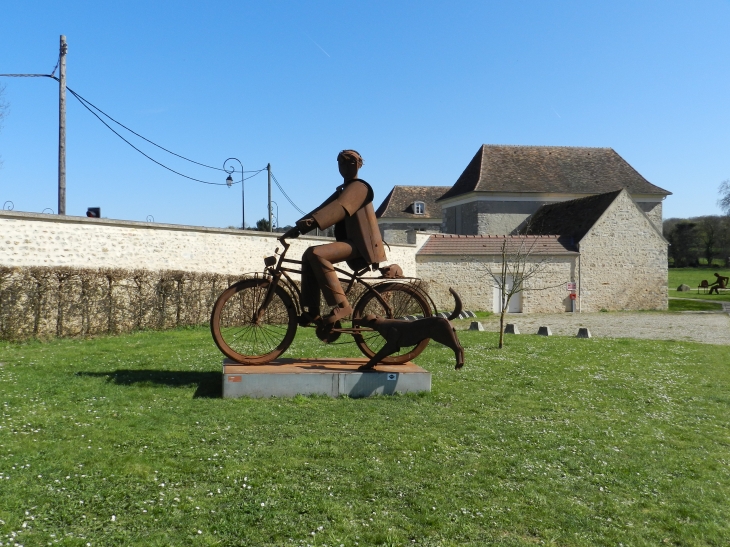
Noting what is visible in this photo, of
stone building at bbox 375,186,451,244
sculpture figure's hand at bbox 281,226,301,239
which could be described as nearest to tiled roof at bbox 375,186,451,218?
stone building at bbox 375,186,451,244

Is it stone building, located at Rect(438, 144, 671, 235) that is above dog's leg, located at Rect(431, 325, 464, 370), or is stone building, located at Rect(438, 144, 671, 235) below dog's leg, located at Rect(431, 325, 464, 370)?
above

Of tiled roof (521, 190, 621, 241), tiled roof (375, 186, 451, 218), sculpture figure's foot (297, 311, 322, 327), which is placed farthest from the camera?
tiled roof (375, 186, 451, 218)

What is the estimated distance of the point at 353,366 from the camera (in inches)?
290

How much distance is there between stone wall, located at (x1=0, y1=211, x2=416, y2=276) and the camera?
13922mm

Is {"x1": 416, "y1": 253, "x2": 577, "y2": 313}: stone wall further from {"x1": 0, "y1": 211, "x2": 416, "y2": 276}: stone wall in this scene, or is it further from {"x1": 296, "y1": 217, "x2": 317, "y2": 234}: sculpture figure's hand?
{"x1": 296, "y1": 217, "x2": 317, "y2": 234}: sculpture figure's hand

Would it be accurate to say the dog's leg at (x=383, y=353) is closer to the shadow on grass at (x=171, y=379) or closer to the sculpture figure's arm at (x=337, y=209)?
the sculpture figure's arm at (x=337, y=209)

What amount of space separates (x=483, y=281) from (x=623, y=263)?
709 centimetres

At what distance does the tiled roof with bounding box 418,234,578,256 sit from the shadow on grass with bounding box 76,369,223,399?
65.0 ft

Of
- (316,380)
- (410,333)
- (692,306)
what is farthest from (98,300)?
(692,306)

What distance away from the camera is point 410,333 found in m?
6.88

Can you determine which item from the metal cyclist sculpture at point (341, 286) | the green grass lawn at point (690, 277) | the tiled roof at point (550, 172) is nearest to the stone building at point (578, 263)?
the tiled roof at point (550, 172)

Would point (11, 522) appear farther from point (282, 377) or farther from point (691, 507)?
point (691, 507)

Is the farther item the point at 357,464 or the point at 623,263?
the point at 623,263

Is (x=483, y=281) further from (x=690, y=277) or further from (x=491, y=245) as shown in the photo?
(x=690, y=277)
